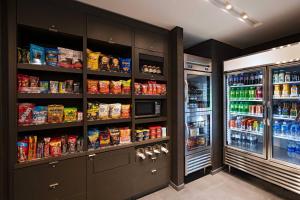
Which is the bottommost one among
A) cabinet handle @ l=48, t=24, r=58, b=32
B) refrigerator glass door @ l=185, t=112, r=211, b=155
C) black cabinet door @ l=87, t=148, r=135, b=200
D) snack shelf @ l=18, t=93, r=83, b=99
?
black cabinet door @ l=87, t=148, r=135, b=200

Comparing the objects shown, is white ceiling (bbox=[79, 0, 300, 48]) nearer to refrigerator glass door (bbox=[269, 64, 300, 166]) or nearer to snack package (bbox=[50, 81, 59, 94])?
refrigerator glass door (bbox=[269, 64, 300, 166])

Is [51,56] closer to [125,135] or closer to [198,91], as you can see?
[125,135]

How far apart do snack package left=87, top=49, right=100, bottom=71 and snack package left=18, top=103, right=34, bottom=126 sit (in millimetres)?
727

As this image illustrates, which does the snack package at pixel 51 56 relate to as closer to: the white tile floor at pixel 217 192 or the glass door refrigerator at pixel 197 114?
the glass door refrigerator at pixel 197 114

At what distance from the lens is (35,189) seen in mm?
1469

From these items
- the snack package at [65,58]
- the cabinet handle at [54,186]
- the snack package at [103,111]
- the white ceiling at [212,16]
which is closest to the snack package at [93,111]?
the snack package at [103,111]

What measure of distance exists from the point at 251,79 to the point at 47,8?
2924 mm

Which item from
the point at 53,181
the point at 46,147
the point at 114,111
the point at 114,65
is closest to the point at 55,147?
the point at 46,147

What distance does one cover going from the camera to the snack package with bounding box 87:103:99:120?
1776 mm

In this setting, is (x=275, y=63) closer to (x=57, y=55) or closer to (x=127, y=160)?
(x=127, y=160)

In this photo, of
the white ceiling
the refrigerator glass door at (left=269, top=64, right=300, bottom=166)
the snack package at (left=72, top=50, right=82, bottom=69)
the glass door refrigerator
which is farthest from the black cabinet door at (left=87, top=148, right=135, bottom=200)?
the refrigerator glass door at (left=269, top=64, right=300, bottom=166)

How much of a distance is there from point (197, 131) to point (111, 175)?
1.58 m

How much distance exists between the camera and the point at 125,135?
2.00 metres

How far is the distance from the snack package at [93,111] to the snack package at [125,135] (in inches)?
15.3
